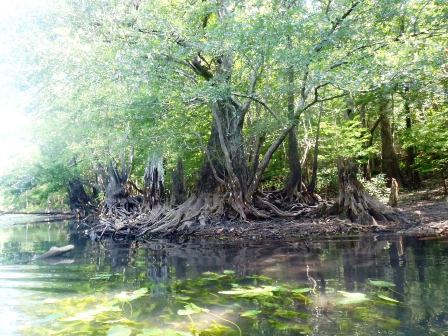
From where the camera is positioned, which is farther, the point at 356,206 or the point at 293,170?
the point at 293,170

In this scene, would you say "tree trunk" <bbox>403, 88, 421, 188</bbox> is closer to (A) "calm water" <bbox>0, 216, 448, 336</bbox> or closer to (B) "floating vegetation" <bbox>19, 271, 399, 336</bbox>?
(A) "calm water" <bbox>0, 216, 448, 336</bbox>

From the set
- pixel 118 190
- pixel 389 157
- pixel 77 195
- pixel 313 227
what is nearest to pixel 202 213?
pixel 313 227

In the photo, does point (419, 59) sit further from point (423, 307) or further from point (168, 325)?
point (168, 325)

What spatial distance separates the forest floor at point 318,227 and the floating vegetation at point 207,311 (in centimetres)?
444

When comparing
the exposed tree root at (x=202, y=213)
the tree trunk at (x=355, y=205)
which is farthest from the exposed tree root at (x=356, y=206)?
the exposed tree root at (x=202, y=213)

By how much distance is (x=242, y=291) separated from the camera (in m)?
3.86

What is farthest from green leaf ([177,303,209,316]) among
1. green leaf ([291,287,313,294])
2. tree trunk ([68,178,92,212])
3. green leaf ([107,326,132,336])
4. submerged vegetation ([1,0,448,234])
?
tree trunk ([68,178,92,212])

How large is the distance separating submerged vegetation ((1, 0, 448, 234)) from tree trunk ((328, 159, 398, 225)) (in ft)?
0.10

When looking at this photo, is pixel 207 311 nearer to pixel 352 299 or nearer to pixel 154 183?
pixel 352 299

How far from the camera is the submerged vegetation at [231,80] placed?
7.34 meters

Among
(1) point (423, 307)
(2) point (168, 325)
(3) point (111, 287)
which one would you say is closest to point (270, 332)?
(2) point (168, 325)

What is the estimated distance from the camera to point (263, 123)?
32.3 feet

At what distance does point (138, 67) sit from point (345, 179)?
526 cm

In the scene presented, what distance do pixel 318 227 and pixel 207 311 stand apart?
595cm
